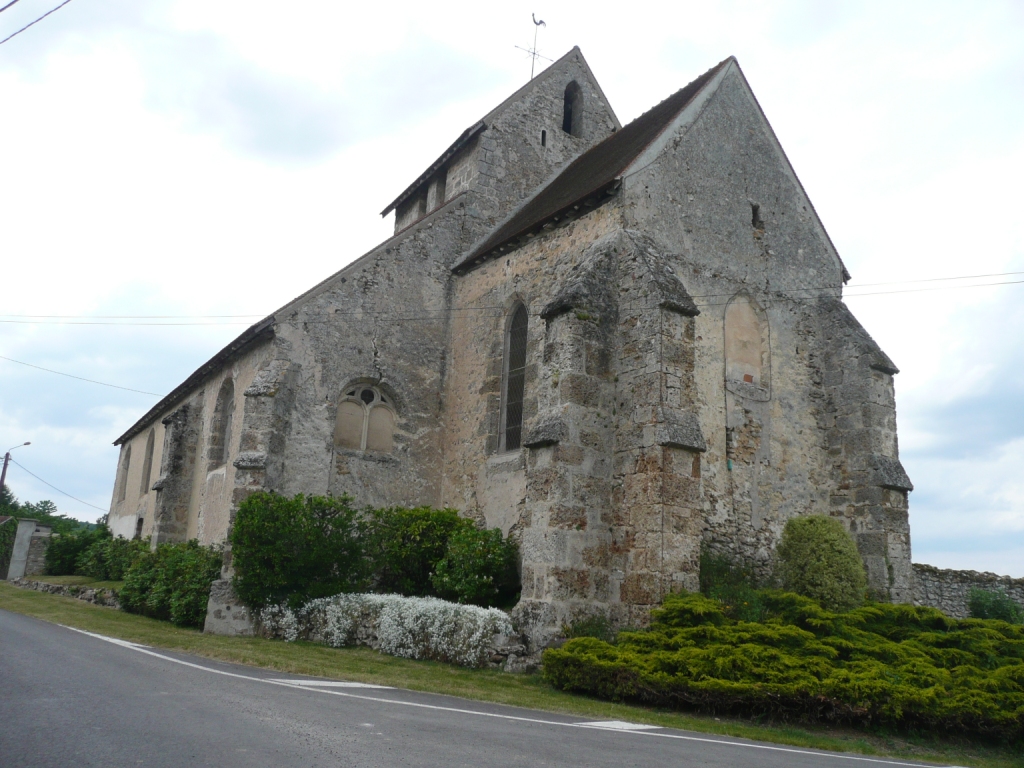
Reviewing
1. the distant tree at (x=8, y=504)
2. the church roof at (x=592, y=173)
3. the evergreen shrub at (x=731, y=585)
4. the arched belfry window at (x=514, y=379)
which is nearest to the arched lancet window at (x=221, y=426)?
the church roof at (x=592, y=173)

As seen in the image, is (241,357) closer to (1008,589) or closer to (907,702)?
(907,702)

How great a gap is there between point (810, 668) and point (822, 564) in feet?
15.9

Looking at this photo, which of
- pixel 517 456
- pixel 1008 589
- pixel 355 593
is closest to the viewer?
pixel 355 593

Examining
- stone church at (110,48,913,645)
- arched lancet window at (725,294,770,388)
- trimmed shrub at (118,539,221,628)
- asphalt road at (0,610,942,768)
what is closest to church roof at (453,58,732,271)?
stone church at (110,48,913,645)

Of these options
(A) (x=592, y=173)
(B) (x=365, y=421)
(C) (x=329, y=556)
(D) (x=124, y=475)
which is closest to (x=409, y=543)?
(C) (x=329, y=556)

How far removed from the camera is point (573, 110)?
22.4 meters

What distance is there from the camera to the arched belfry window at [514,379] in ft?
52.9

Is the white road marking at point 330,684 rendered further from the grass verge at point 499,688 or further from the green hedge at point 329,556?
the green hedge at point 329,556

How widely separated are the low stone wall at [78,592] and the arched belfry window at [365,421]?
743 cm

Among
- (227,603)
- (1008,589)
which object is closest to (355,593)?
(227,603)

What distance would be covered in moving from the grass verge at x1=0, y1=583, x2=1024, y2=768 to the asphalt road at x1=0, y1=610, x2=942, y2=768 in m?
0.62

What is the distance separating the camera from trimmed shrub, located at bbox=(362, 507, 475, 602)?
14.8m

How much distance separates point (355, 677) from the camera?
31.9ft

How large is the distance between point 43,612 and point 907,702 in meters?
16.0
